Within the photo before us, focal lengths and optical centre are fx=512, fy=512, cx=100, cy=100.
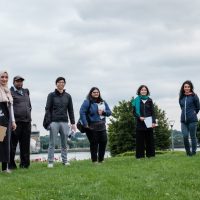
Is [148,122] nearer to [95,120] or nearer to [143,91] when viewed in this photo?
[143,91]

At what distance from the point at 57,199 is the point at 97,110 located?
551 centimetres

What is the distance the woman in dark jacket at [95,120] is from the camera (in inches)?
514

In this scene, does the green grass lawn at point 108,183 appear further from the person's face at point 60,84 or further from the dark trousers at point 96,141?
the person's face at point 60,84

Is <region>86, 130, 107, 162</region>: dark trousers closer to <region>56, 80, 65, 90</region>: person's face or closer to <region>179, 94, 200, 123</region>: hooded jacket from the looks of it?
<region>56, 80, 65, 90</region>: person's face

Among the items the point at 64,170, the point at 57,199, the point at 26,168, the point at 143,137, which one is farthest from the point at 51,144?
the point at 57,199

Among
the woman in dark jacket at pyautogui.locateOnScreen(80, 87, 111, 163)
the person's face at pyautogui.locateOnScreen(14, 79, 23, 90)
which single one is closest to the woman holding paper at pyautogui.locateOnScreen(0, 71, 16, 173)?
the person's face at pyautogui.locateOnScreen(14, 79, 23, 90)

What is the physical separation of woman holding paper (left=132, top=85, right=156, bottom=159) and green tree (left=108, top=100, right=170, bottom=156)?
26179mm

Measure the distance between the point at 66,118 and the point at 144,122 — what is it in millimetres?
2472

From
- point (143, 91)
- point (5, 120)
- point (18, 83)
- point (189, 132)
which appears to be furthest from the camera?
point (143, 91)

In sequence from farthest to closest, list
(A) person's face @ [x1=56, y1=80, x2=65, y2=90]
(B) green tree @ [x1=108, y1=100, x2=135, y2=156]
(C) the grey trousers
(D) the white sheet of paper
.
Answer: (B) green tree @ [x1=108, y1=100, x2=135, y2=156] < (D) the white sheet of paper < (A) person's face @ [x1=56, y1=80, x2=65, y2=90] < (C) the grey trousers

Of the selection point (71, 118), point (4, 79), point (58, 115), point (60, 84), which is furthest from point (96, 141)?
point (4, 79)

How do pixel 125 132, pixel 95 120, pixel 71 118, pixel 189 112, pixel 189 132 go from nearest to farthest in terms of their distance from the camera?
pixel 71 118 → pixel 95 120 → pixel 189 112 → pixel 189 132 → pixel 125 132

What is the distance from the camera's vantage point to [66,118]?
1288 centimetres

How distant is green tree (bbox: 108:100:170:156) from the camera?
41125 mm
